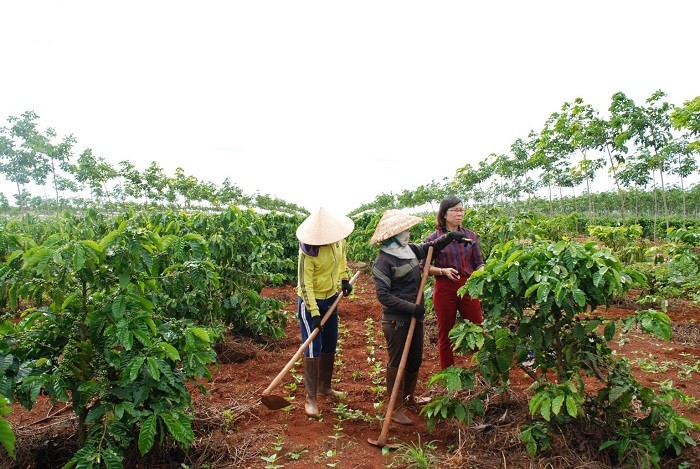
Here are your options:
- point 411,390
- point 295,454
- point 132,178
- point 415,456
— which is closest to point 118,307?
point 295,454

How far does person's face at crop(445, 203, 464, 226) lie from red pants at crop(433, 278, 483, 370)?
1.65 feet

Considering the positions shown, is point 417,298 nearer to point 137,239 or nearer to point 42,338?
point 137,239

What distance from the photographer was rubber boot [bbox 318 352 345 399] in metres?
4.11

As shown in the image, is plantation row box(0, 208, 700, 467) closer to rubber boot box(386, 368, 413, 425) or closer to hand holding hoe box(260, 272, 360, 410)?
rubber boot box(386, 368, 413, 425)

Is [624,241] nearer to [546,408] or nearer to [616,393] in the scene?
[616,393]

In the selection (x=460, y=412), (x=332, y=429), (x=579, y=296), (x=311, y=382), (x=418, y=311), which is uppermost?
(x=579, y=296)

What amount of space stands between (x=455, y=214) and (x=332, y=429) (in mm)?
1969

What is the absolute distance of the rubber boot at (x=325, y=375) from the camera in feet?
13.5

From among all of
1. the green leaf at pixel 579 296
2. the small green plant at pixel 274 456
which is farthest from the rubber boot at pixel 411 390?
the green leaf at pixel 579 296

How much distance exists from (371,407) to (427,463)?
1079mm

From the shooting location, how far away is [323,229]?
12.6 ft

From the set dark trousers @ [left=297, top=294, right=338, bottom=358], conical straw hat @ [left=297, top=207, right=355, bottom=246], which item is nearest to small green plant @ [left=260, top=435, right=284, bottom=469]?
dark trousers @ [left=297, top=294, right=338, bottom=358]

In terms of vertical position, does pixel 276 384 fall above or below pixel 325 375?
above

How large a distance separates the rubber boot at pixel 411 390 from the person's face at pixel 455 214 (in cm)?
129
